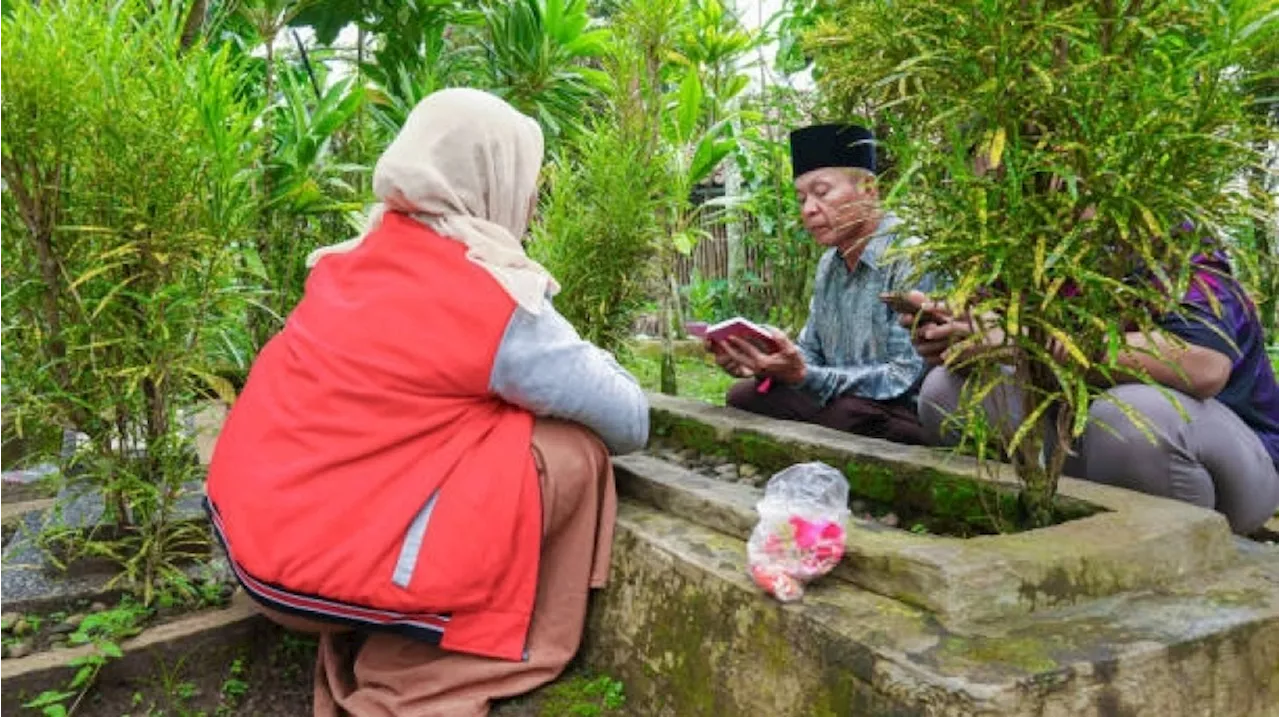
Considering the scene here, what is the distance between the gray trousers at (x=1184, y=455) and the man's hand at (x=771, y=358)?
847mm

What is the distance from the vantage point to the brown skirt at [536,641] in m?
2.20

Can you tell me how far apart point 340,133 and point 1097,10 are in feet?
11.2

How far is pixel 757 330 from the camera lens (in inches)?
127

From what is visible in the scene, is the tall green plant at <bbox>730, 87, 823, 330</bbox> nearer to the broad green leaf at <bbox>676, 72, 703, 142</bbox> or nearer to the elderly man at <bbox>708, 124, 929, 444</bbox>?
the broad green leaf at <bbox>676, 72, 703, 142</bbox>

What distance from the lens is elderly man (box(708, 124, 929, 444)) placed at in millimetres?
3281

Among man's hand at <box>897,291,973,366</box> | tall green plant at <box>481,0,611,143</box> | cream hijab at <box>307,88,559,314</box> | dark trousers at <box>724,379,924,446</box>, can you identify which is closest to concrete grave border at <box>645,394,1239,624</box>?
man's hand at <box>897,291,973,366</box>

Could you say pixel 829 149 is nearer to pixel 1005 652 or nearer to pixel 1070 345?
pixel 1070 345

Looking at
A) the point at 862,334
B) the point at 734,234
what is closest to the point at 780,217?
the point at 862,334

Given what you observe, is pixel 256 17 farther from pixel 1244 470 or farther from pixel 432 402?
pixel 1244 470

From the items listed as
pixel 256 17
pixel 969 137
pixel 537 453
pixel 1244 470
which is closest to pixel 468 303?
pixel 537 453

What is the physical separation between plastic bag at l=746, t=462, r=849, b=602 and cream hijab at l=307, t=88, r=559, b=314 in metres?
0.67

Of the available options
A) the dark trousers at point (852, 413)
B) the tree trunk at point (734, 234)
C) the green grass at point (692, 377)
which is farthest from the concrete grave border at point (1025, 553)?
the tree trunk at point (734, 234)

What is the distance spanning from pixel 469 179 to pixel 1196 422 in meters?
1.84

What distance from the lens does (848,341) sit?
3.57 m
